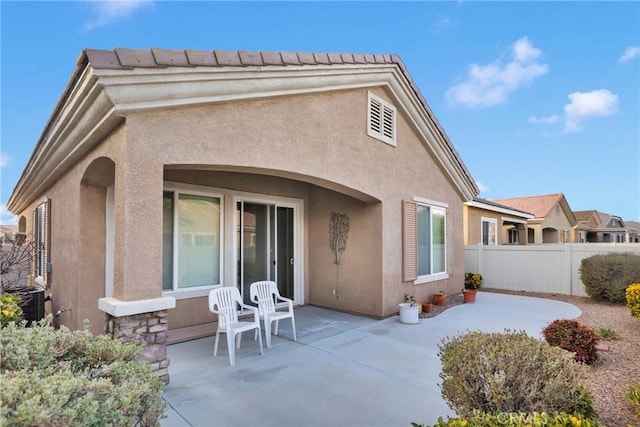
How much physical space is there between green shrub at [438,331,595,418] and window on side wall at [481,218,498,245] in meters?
16.2

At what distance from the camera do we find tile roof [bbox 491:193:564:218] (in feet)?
79.4

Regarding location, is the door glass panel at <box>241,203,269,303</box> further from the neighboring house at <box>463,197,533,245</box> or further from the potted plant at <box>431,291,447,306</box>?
the neighboring house at <box>463,197,533,245</box>

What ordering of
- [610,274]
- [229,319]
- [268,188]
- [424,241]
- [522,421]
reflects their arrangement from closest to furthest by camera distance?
[522,421] → [229,319] → [268,188] → [424,241] → [610,274]

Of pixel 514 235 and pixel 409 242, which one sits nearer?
pixel 409 242

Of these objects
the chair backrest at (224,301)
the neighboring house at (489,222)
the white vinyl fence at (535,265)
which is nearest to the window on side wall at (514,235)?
the neighboring house at (489,222)

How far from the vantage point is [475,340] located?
3416 millimetres

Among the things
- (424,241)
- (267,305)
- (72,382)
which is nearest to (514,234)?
(424,241)

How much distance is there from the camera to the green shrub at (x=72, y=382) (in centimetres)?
178

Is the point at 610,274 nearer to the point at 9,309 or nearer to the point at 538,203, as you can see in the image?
the point at 9,309

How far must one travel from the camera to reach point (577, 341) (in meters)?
5.73

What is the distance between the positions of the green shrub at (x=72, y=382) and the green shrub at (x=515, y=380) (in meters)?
2.51

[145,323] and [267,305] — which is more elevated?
[145,323]

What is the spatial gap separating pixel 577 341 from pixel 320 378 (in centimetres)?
429

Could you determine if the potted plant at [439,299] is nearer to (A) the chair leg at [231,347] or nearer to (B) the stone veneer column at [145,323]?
(A) the chair leg at [231,347]
